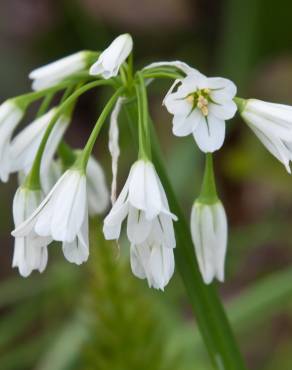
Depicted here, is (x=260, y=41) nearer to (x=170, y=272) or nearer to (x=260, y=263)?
(x=260, y=263)

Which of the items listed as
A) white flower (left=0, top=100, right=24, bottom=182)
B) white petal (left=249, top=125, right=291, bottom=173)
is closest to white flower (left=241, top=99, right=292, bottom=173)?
white petal (left=249, top=125, right=291, bottom=173)

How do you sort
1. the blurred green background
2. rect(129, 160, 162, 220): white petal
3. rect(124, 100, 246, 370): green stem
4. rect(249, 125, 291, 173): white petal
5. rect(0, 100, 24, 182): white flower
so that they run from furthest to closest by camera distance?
the blurred green background → rect(0, 100, 24, 182): white flower → rect(124, 100, 246, 370): green stem → rect(249, 125, 291, 173): white petal → rect(129, 160, 162, 220): white petal

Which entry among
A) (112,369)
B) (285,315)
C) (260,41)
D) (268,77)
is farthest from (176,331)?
A: (260,41)

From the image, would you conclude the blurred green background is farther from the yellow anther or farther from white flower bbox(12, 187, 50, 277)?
the yellow anther

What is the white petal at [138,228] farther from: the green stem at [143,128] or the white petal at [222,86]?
the white petal at [222,86]

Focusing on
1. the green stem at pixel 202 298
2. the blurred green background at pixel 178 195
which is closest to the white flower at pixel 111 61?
the green stem at pixel 202 298
